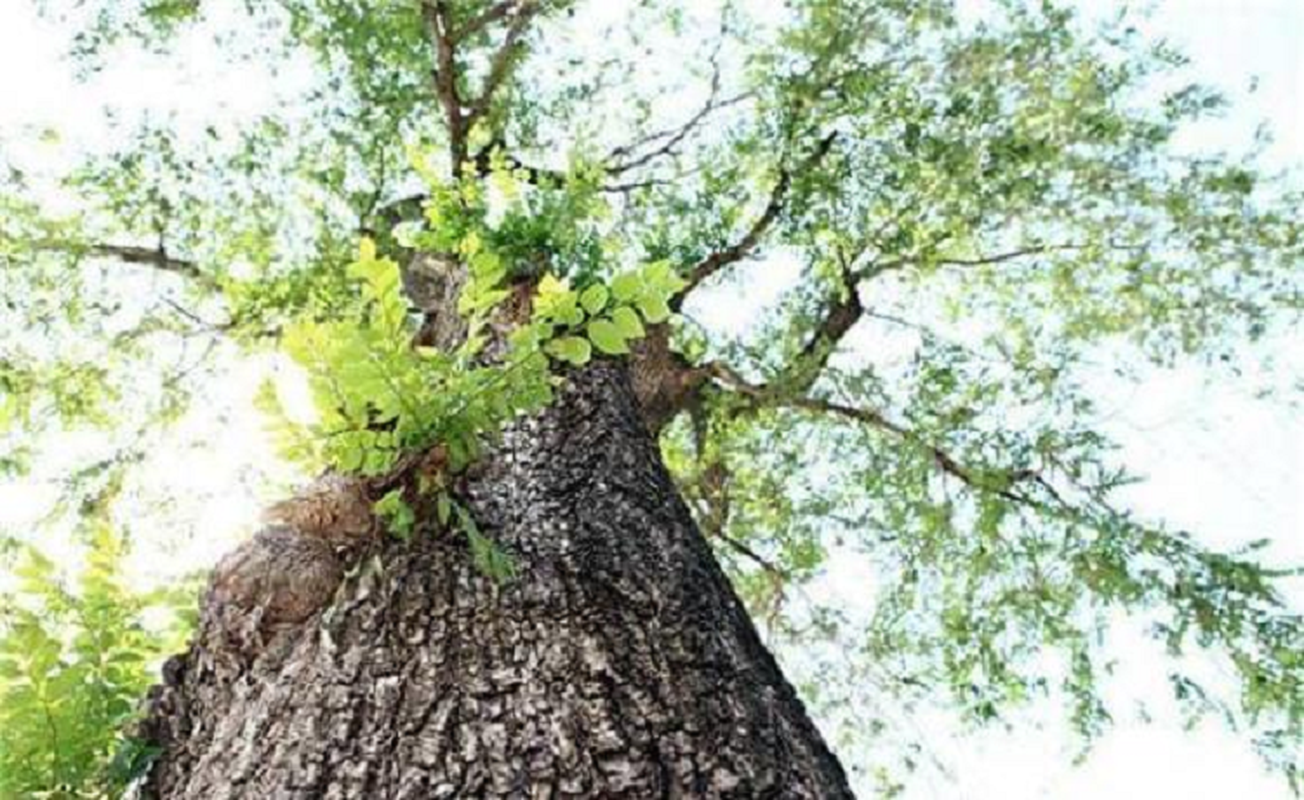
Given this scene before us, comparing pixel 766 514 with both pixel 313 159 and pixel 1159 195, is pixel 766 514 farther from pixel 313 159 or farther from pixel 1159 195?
pixel 313 159

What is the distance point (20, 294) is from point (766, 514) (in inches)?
182

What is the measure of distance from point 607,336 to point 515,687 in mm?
559

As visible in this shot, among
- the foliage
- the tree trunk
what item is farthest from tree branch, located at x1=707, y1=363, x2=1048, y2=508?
the foliage

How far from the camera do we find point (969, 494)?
7.52 metres

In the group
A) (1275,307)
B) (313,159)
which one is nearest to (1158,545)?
(1275,307)

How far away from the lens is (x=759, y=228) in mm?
7613

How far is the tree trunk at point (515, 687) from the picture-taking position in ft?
5.79

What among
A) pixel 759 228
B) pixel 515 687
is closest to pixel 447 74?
pixel 759 228

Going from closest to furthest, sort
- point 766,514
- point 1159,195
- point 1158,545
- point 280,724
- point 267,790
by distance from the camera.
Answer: point 267,790
point 280,724
point 1158,545
point 1159,195
point 766,514

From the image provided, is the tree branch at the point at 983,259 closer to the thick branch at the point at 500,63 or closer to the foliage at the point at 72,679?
the thick branch at the point at 500,63

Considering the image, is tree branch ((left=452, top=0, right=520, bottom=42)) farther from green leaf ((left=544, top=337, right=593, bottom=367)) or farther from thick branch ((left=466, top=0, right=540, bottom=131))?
green leaf ((left=544, top=337, right=593, bottom=367))

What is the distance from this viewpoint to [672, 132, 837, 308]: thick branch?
291 inches

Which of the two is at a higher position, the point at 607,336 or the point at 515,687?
the point at 607,336

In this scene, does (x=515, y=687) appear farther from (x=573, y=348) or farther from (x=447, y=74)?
(x=447, y=74)
